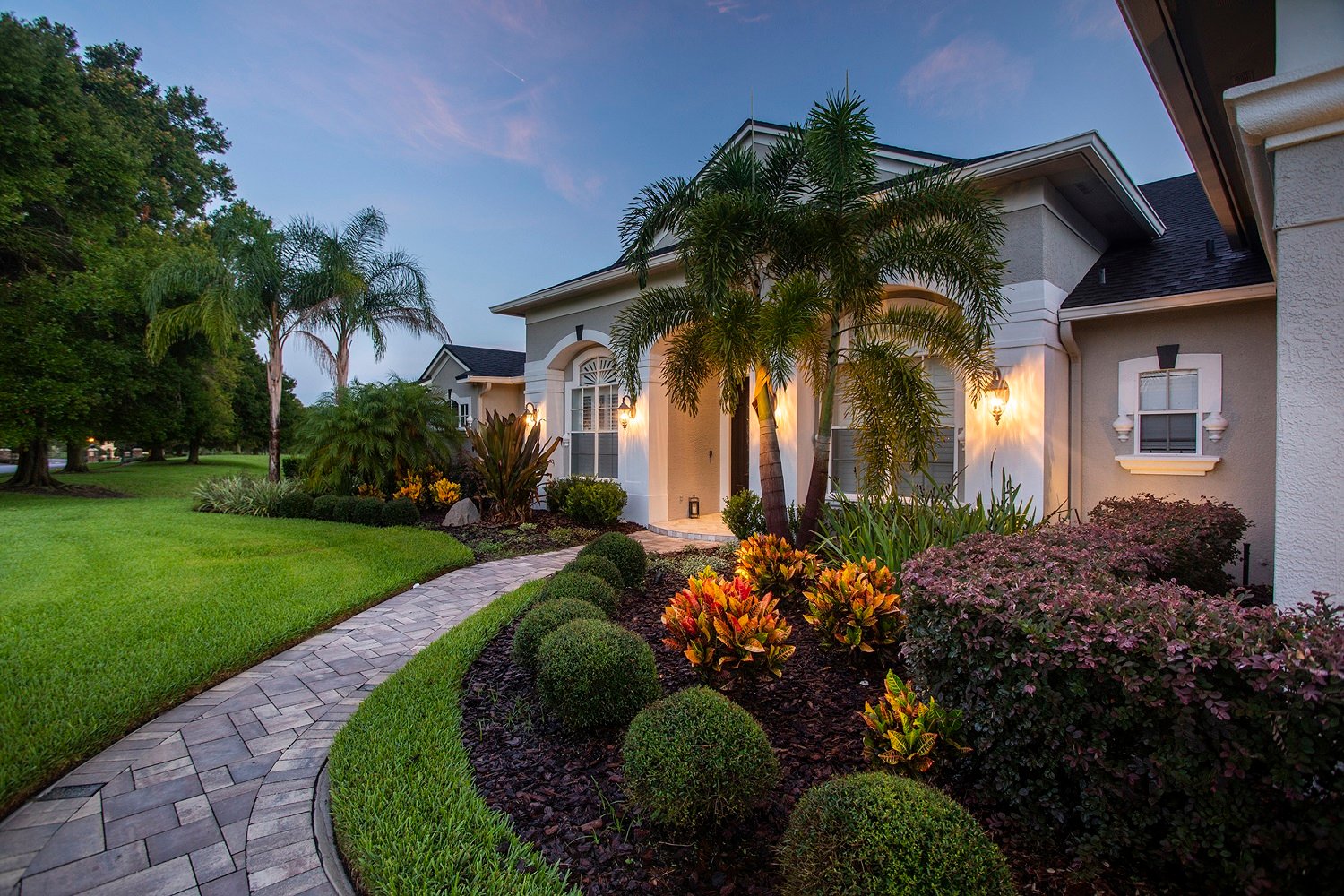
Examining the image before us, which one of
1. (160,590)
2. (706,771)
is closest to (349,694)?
(706,771)

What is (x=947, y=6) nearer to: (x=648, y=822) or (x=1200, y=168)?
(x=1200, y=168)

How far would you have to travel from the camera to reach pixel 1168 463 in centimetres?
679

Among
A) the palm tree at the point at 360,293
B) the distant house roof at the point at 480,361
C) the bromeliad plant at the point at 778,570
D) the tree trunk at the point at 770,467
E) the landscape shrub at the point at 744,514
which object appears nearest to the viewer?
the bromeliad plant at the point at 778,570

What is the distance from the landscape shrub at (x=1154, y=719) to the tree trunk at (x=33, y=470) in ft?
74.9

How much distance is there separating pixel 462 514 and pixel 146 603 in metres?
5.40

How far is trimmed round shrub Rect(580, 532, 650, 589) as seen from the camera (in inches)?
233

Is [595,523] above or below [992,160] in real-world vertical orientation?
below

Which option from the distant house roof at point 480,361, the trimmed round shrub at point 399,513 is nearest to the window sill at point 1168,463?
the trimmed round shrub at point 399,513

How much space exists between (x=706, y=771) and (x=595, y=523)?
348 inches

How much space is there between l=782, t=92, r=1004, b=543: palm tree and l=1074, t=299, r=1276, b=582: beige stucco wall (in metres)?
1.97

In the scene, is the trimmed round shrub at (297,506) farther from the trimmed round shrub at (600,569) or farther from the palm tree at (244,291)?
the trimmed round shrub at (600,569)

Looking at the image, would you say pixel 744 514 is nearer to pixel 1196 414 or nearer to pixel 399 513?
pixel 1196 414

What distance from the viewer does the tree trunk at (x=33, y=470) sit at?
52.2 feet

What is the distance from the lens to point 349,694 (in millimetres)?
4023
